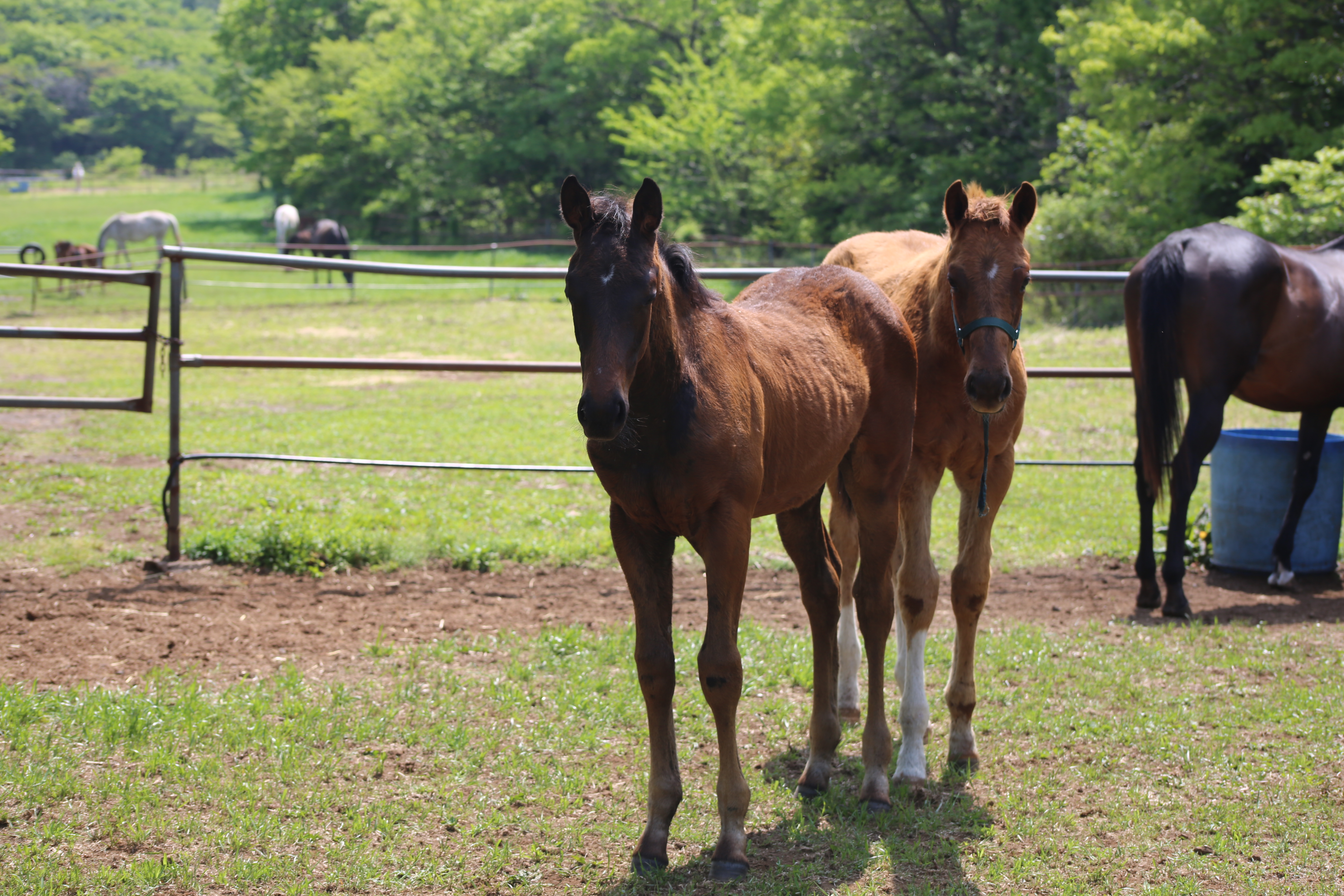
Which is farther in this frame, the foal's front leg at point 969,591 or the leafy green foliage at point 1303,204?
the leafy green foliage at point 1303,204

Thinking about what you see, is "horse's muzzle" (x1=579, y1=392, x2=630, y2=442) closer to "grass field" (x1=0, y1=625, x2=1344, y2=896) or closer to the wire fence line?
"grass field" (x1=0, y1=625, x2=1344, y2=896)

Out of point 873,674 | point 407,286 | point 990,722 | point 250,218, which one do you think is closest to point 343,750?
Answer: point 873,674

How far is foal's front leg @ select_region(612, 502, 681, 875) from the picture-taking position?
10.1 feet

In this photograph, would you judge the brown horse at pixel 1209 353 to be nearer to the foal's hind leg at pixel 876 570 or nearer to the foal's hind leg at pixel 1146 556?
the foal's hind leg at pixel 1146 556

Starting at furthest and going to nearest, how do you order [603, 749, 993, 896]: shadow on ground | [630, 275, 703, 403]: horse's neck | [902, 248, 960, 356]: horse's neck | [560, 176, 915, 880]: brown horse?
[902, 248, 960, 356]: horse's neck < [603, 749, 993, 896]: shadow on ground < [630, 275, 703, 403]: horse's neck < [560, 176, 915, 880]: brown horse

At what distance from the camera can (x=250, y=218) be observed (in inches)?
1941

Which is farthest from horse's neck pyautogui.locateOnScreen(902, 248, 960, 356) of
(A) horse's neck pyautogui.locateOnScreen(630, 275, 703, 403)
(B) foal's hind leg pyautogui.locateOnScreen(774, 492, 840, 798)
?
(A) horse's neck pyautogui.locateOnScreen(630, 275, 703, 403)

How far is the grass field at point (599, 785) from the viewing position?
3043mm

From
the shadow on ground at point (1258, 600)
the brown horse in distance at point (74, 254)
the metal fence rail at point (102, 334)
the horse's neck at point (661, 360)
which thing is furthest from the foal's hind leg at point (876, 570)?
the brown horse in distance at point (74, 254)

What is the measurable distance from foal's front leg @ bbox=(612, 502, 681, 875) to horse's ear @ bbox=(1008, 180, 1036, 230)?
170 cm

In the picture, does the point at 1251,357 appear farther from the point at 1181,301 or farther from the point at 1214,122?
the point at 1214,122

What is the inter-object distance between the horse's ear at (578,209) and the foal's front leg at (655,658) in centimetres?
87

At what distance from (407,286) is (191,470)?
59.5ft

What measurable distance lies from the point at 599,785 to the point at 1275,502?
499cm
